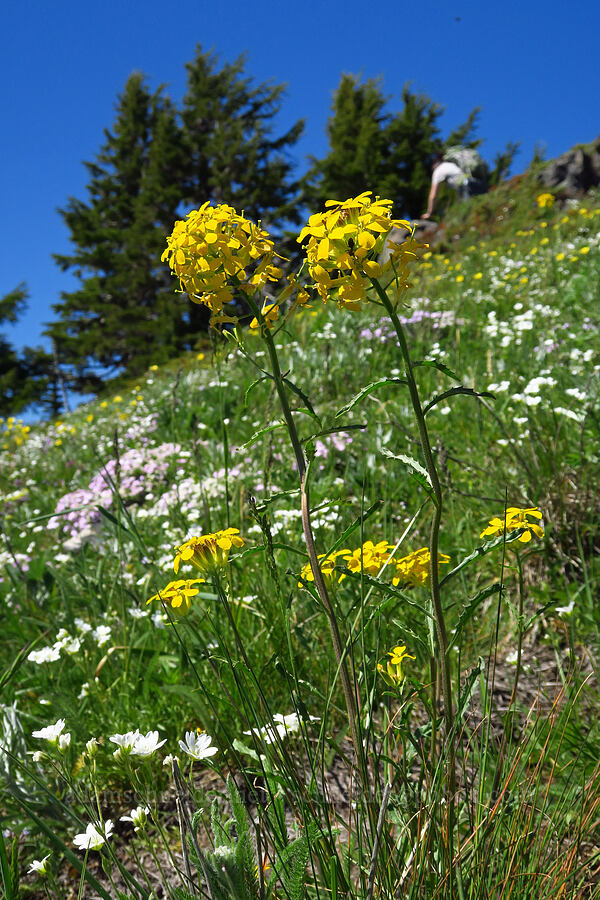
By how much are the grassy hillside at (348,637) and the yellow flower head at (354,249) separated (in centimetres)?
15

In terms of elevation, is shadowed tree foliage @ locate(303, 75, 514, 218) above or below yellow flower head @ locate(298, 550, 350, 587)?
above

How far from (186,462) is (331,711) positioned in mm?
2472

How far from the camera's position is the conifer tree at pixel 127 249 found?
802 inches

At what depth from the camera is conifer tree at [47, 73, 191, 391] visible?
2036 centimetres

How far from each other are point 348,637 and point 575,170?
17381 millimetres

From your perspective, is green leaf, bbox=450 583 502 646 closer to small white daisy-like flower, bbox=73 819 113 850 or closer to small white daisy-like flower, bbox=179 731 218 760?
small white daisy-like flower, bbox=179 731 218 760

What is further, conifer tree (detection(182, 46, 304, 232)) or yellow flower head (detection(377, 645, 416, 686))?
conifer tree (detection(182, 46, 304, 232))

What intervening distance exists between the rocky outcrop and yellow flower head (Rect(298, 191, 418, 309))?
15473mm

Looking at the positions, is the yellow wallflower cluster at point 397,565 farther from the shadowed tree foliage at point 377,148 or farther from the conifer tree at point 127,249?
the shadowed tree foliage at point 377,148

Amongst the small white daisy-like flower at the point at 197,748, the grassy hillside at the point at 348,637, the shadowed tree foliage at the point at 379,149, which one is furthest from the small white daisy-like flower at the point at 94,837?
the shadowed tree foliage at the point at 379,149

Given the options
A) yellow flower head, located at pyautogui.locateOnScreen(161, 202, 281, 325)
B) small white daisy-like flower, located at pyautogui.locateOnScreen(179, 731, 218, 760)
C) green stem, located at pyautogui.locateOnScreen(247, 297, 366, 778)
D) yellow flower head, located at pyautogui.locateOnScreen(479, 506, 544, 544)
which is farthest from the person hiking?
small white daisy-like flower, located at pyautogui.locateOnScreen(179, 731, 218, 760)

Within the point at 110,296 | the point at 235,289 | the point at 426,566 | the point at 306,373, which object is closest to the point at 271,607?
the point at 426,566

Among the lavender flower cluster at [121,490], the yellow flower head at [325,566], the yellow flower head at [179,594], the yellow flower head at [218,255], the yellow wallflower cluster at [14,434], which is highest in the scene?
the yellow wallflower cluster at [14,434]

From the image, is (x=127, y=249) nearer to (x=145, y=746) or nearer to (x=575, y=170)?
(x=575, y=170)
